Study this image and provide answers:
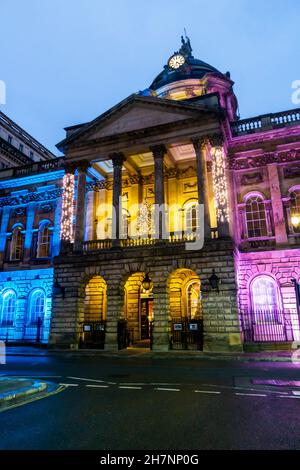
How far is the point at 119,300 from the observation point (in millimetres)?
21312

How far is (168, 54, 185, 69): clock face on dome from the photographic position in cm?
3816

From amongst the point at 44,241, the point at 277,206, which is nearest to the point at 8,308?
the point at 44,241

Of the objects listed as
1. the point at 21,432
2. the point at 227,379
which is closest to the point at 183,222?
the point at 227,379

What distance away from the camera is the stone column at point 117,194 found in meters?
22.8

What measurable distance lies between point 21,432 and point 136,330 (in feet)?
66.0

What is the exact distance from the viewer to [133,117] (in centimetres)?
2512

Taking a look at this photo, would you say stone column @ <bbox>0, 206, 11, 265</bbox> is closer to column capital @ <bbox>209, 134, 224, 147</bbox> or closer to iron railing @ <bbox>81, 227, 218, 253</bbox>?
iron railing @ <bbox>81, 227, 218, 253</bbox>

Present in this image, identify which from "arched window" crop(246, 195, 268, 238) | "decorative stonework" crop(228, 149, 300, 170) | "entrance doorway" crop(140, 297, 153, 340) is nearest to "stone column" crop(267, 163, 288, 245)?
"decorative stonework" crop(228, 149, 300, 170)

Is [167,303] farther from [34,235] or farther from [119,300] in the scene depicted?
[34,235]

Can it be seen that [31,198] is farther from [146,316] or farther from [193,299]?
[193,299]

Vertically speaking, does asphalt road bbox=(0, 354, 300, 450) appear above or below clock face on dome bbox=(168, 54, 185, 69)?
below

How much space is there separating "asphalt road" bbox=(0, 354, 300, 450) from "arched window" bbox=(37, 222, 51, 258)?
62.6 ft

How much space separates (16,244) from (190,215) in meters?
15.2

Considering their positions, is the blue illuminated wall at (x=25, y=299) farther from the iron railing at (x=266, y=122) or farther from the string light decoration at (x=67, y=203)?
the iron railing at (x=266, y=122)
